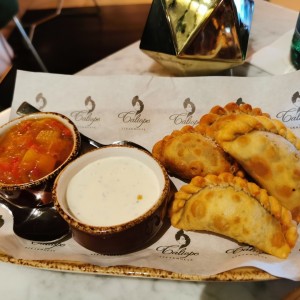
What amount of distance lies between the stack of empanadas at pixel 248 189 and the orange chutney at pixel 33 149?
0.56 metres

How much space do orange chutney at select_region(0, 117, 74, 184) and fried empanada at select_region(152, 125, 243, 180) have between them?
450mm

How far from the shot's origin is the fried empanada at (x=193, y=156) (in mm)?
1509

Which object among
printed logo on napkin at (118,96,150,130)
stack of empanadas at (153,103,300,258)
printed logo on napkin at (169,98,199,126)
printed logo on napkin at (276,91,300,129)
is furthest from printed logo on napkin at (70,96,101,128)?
printed logo on napkin at (276,91,300,129)

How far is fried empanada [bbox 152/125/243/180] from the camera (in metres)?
1.51

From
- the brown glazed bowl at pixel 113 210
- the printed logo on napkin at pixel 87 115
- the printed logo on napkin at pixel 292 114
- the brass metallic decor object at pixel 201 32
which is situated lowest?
the printed logo on napkin at pixel 87 115

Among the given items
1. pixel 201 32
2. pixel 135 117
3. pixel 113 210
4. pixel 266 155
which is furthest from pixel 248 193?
pixel 201 32

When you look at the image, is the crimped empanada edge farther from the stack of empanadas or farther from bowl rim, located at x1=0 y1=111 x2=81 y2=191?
bowl rim, located at x1=0 y1=111 x2=81 y2=191

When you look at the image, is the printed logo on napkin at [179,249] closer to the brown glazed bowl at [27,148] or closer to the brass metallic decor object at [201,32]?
the brown glazed bowl at [27,148]

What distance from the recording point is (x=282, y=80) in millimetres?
1747

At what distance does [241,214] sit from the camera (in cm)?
129

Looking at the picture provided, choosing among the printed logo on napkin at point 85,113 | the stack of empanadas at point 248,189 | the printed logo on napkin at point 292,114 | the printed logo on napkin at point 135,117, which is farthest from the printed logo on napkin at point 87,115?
the printed logo on napkin at point 292,114

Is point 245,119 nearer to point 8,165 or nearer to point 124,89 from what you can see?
point 124,89

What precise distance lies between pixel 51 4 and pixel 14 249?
5.64 m

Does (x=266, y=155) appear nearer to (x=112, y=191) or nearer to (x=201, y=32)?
(x=112, y=191)
